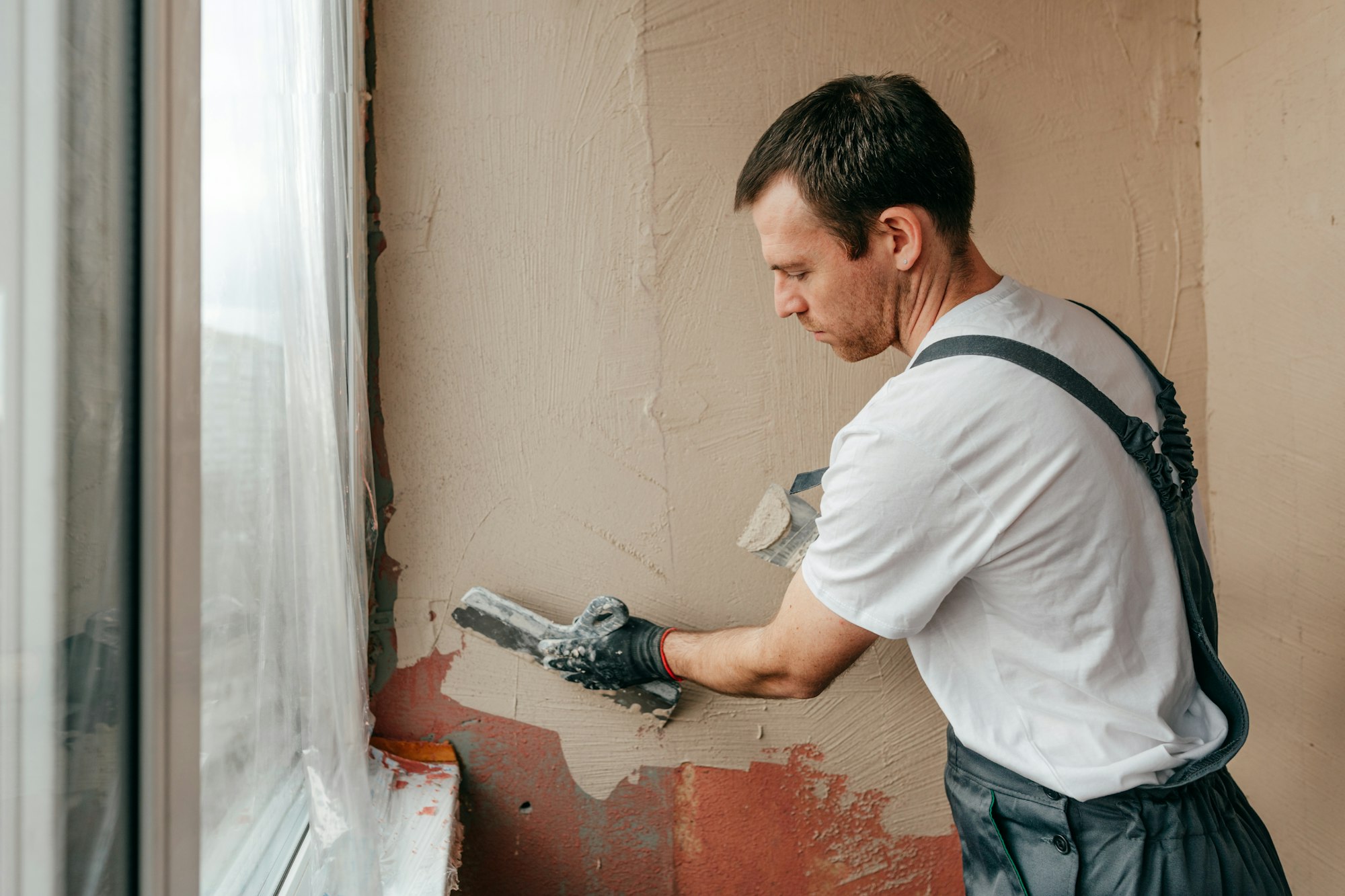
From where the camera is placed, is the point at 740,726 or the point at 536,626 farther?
the point at 740,726

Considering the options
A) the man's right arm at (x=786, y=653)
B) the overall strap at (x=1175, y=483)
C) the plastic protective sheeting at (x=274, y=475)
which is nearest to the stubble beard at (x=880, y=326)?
the overall strap at (x=1175, y=483)

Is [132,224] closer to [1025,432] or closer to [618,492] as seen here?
[1025,432]

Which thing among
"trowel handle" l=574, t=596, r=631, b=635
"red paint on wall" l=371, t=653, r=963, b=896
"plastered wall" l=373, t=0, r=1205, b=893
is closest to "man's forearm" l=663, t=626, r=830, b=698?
"trowel handle" l=574, t=596, r=631, b=635

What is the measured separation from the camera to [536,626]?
1.37 meters

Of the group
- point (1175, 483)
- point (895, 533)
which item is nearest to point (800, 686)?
point (895, 533)

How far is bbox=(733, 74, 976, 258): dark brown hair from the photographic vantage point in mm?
942

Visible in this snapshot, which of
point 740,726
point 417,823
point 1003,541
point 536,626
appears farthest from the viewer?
point 740,726

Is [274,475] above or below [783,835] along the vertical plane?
above

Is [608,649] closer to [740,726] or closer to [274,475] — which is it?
[740,726]

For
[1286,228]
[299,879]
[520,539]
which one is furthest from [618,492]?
[1286,228]

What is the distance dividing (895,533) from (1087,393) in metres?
0.27

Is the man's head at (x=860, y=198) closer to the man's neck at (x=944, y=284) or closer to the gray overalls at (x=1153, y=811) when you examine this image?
the man's neck at (x=944, y=284)

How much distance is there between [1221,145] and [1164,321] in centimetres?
33

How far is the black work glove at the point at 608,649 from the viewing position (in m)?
1.27
